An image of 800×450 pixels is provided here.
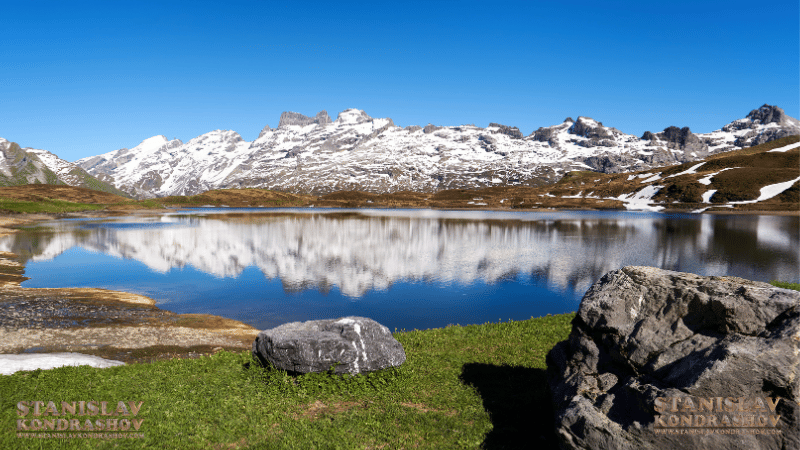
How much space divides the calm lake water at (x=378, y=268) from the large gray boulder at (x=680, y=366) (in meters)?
18.5

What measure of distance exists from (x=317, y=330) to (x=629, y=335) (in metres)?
10.3

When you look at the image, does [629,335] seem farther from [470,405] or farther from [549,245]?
[549,245]

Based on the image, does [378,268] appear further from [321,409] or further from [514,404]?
[514,404]

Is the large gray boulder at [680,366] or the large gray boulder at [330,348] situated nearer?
the large gray boulder at [680,366]

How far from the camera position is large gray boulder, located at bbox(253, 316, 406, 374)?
45.3ft

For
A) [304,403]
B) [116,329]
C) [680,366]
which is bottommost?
[116,329]

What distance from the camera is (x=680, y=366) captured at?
8.80 m

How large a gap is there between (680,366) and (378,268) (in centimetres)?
4084

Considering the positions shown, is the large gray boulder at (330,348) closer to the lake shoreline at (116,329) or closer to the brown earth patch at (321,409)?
the brown earth patch at (321,409)

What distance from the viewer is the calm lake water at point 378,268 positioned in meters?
32.5

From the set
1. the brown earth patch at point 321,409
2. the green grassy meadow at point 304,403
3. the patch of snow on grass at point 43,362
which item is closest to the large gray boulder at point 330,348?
the green grassy meadow at point 304,403

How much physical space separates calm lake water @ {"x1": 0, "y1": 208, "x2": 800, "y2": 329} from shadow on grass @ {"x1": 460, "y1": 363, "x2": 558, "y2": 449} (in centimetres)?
1287

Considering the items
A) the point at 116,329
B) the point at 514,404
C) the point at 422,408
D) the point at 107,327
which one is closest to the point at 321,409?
the point at 422,408

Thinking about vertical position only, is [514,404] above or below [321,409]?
above
